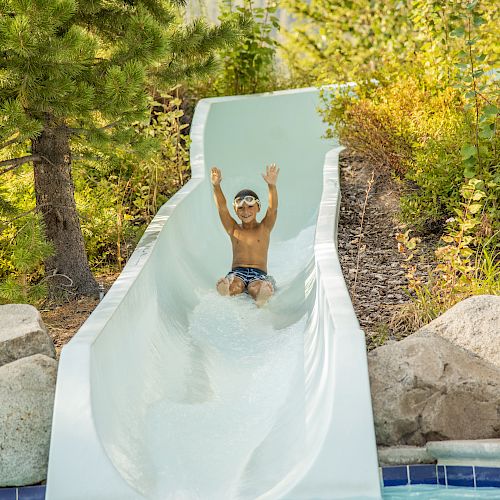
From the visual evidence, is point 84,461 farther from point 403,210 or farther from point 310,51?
point 310,51

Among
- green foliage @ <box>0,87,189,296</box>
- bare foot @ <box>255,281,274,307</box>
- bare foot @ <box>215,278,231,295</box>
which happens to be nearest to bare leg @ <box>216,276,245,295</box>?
bare foot @ <box>215,278,231,295</box>

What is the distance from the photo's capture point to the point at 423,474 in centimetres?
318

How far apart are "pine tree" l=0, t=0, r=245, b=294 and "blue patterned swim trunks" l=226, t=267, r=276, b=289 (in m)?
1.01

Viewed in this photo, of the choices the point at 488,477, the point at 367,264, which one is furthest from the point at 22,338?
the point at 367,264

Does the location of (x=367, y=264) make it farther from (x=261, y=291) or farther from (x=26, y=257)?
(x=26, y=257)

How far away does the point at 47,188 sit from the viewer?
18.6 feet

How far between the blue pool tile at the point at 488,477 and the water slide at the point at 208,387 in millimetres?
464

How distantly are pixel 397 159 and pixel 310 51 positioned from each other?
17.2 ft

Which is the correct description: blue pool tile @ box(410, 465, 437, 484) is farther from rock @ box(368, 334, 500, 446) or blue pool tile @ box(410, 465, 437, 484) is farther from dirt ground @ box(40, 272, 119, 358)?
dirt ground @ box(40, 272, 119, 358)

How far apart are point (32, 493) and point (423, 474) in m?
1.53

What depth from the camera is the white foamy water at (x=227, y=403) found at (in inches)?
132

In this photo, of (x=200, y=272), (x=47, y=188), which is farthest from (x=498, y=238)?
(x=47, y=188)

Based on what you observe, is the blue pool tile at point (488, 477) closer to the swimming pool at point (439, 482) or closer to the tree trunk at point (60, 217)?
the swimming pool at point (439, 482)

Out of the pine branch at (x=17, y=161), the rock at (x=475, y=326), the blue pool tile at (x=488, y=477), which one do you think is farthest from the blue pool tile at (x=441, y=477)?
the pine branch at (x=17, y=161)
